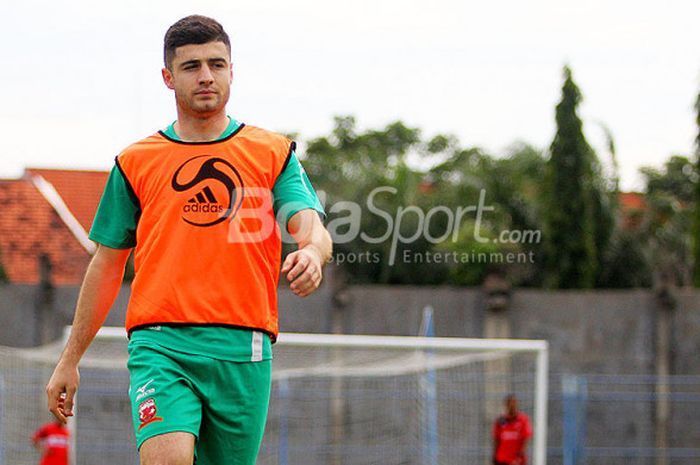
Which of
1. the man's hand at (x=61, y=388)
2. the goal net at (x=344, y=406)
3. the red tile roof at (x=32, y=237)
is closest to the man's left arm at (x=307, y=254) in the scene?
the man's hand at (x=61, y=388)

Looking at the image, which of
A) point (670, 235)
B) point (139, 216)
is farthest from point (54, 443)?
point (670, 235)

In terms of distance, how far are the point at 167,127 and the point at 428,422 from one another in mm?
12184

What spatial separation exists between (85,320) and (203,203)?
53 centimetres

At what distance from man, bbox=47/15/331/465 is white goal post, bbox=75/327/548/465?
1089 cm

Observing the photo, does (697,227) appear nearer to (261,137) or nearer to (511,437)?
(511,437)

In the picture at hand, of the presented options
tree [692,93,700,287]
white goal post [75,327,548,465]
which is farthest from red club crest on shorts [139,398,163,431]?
tree [692,93,700,287]

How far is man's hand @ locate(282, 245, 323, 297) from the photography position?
3.22 meters

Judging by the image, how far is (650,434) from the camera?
683 inches

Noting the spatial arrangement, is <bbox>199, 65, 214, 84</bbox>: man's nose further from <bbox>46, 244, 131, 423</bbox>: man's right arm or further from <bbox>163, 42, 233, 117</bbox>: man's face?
<bbox>46, 244, 131, 423</bbox>: man's right arm

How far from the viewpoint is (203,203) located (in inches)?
143

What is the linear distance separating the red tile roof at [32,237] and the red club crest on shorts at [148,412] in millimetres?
19593

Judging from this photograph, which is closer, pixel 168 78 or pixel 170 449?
pixel 170 449

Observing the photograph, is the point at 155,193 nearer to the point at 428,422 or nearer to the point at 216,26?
the point at 216,26

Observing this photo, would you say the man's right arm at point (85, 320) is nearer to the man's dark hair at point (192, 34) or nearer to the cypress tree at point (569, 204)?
the man's dark hair at point (192, 34)
